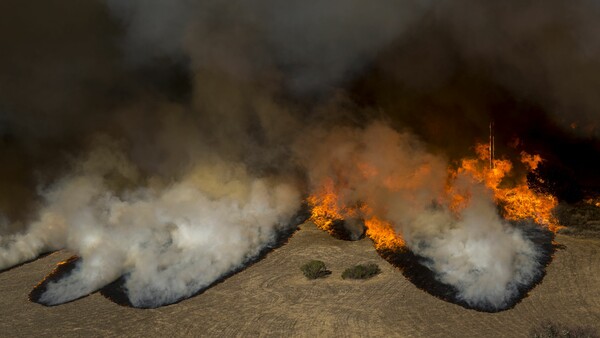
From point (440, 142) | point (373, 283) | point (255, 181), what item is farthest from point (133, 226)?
point (440, 142)

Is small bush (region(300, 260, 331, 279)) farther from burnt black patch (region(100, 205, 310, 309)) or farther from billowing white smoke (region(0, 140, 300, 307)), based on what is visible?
billowing white smoke (region(0, 140, 300, 307))

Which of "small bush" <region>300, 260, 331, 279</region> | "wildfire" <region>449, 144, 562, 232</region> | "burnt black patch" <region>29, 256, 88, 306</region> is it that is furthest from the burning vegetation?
"burnt black patch" <region>29, 256, 88, 306</region>

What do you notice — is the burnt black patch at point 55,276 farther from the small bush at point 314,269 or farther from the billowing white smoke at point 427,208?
the billowing white smoke at point 427,208

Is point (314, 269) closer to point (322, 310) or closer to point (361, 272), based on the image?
point (361, 272)

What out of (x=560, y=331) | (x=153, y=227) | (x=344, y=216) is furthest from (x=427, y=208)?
(x=153, y=227)

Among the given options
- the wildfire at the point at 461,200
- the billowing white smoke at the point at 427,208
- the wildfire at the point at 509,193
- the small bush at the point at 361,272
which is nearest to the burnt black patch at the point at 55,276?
the small bush at the point at 361,272
